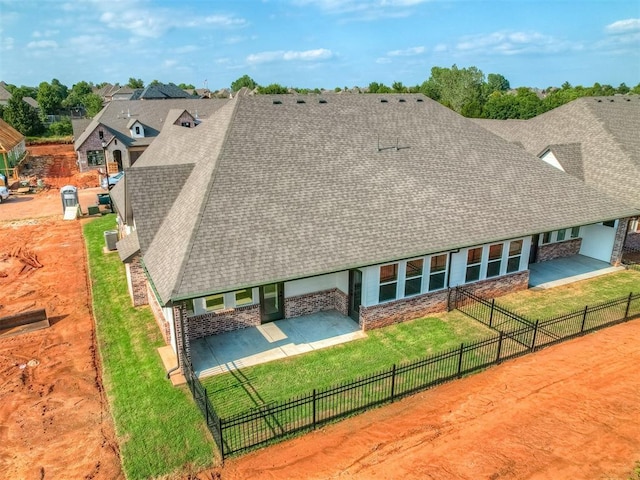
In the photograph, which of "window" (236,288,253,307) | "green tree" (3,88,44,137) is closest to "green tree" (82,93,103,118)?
"green tree" (3,88,44,137)

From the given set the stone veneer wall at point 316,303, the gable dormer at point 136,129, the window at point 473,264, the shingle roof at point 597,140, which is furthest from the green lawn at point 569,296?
the gable dormer at point 136,129

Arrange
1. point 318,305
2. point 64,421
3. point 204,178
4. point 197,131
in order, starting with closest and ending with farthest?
point 64,421 < point 204,178 < point 318,305 < point 197,131

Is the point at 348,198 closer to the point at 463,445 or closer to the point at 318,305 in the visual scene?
the point at 318,305

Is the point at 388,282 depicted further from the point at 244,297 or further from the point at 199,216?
the point at 199,216

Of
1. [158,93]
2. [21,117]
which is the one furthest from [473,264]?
[21,117]

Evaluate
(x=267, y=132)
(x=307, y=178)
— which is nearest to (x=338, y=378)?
(x=307, y=178)
